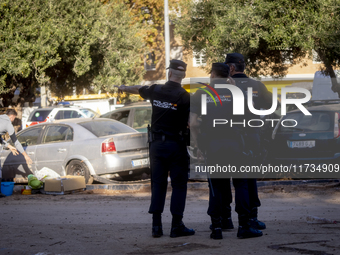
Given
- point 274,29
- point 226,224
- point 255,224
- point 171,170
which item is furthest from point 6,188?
point 274,29

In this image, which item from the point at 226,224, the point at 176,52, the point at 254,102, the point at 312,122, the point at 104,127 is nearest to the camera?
the point at 254,102

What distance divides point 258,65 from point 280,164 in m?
10.7

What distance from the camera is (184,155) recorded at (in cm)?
564

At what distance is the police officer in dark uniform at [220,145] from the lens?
17.5 ft

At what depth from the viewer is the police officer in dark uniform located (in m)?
5.32

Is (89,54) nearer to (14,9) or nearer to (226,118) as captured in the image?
(14,9)

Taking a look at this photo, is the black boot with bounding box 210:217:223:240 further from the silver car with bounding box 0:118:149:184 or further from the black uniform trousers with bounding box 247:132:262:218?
the silver car with bounding box 0:118:149:184

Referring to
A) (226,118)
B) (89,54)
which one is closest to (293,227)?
(226,118)

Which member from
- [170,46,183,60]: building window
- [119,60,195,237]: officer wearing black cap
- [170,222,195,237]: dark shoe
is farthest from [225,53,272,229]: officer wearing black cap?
[170,46,183,60]: building window

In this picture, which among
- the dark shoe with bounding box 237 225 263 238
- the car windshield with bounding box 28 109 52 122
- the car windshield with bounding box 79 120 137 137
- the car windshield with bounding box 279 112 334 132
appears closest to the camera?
the dark shoe with bounding box 237 225 263 238

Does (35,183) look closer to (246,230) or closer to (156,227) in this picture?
(156,227)

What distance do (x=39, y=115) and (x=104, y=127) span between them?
11.0 metres

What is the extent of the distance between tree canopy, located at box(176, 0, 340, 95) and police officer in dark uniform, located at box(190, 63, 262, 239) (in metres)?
11.8

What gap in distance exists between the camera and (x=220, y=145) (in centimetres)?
540
